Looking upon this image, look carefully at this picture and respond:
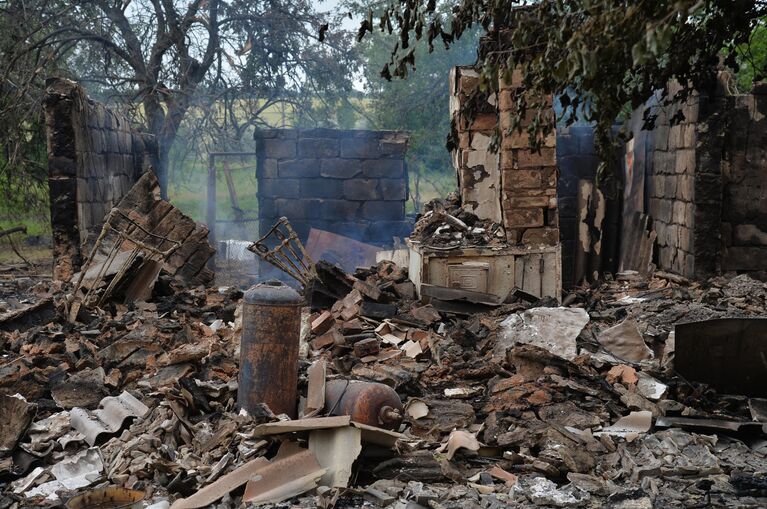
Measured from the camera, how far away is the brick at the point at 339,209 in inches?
632

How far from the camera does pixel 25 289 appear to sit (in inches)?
456

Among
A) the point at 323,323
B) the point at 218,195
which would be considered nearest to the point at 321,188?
the point at 323,323

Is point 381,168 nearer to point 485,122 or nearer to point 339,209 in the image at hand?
point 339,209

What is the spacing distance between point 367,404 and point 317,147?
34.7 ft

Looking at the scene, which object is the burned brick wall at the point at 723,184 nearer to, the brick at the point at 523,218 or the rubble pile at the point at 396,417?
the rubble pile at the point at 396,417

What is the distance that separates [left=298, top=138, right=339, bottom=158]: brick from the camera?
1588cm

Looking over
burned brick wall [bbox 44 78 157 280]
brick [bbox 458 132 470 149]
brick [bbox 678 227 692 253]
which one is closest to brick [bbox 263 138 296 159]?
burned brick wall [bbox 44 78 157 280]

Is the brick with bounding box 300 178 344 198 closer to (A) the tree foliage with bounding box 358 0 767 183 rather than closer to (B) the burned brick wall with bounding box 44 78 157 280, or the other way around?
(B) the burned brick wall with bounding box 44 78 157 280

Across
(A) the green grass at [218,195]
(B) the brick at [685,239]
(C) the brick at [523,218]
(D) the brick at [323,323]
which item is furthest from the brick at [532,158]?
(A) the green grass at [218,195]

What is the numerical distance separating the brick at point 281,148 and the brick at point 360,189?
115 centimetres

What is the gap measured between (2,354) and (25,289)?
362cm

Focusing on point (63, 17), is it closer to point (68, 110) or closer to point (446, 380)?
point (68, 110)

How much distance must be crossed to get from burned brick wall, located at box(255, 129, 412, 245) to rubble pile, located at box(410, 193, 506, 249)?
5.70 metres

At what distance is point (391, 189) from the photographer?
16125mm
